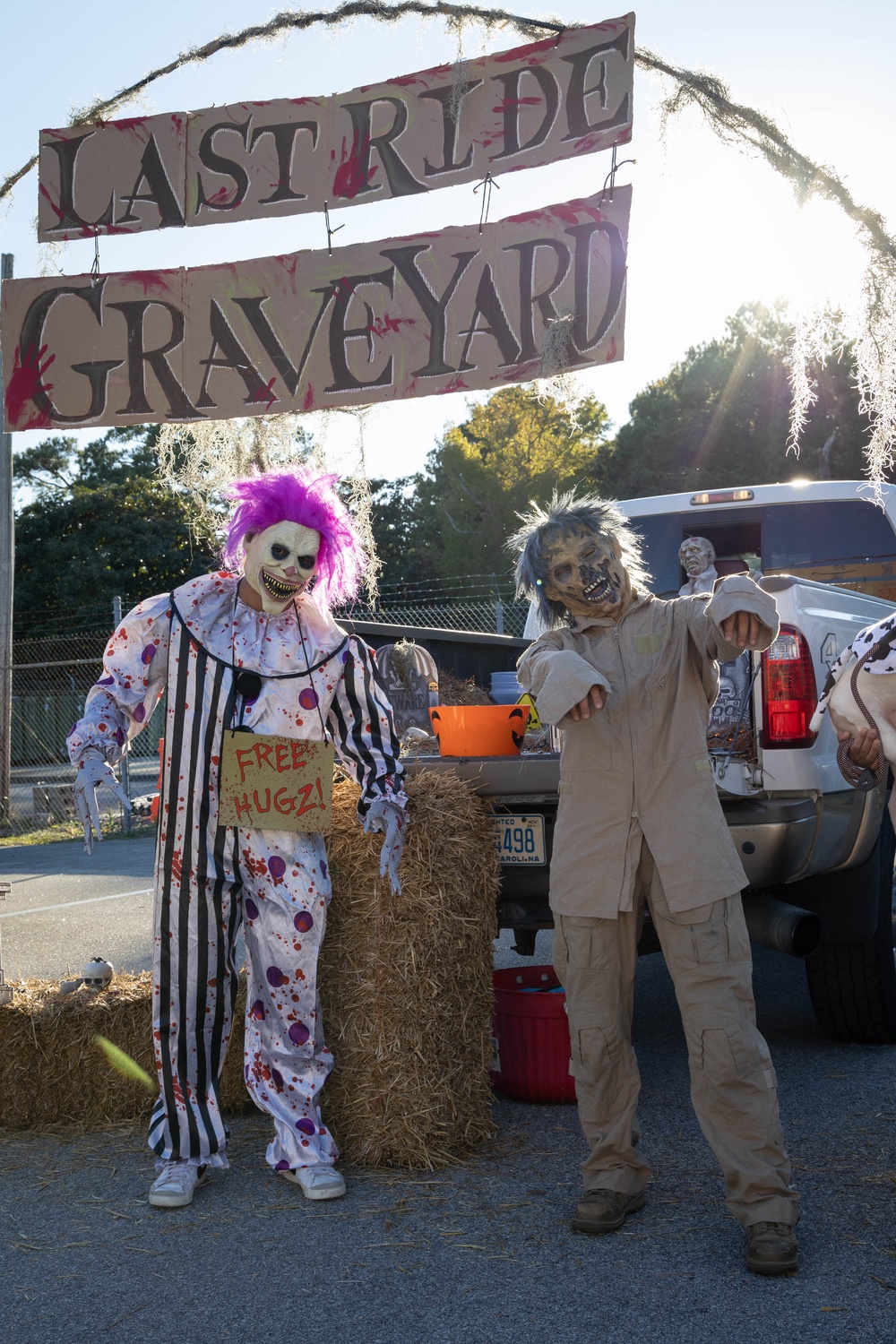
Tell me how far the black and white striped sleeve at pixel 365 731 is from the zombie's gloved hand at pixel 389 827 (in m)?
0.03

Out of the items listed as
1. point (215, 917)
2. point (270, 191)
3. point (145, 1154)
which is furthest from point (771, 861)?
point (270, 191)

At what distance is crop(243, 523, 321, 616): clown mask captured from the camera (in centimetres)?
356

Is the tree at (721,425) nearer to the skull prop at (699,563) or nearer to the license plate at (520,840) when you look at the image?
the skull prop at (699,563)

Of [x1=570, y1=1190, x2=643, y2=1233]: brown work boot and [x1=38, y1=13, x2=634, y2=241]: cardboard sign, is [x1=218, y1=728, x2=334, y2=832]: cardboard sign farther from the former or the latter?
[x1=38, y1=13, x2=634, y2=241]: cardboard sign

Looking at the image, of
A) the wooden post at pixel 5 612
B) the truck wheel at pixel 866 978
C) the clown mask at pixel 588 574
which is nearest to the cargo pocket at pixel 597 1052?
the clown mask at pixel 588 574

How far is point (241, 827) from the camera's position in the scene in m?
3.43

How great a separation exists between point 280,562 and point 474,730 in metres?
0.95

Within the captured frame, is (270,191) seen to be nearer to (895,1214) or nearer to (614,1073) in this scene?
(614,1073)

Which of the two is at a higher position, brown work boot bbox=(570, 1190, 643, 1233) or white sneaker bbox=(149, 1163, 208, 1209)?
brown work boot bbox=(570, 1190, 643, 1233)

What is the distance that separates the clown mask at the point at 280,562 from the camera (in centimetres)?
356

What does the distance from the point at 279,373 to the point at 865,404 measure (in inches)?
84.0

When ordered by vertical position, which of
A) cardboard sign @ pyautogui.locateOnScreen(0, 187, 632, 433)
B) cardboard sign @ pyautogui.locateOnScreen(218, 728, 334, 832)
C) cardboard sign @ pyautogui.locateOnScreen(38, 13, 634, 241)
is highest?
cardboard sign @ pyautogui.locateOnScreen(38, 13, 634, 241)

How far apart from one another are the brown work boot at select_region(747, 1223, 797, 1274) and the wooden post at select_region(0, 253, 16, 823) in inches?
462

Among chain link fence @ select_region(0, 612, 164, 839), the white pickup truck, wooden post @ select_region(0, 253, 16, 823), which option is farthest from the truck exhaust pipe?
wooden post @ select_region(0, 253, 16, 823)
